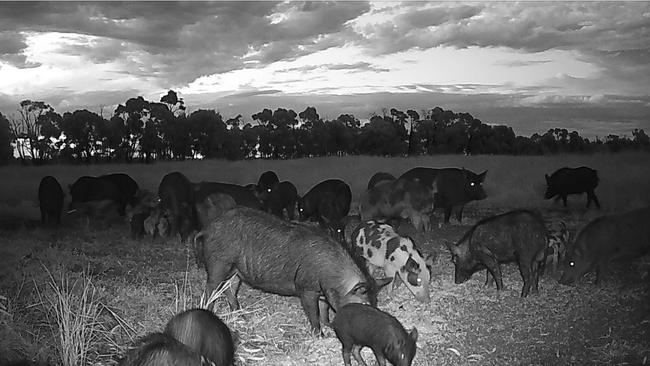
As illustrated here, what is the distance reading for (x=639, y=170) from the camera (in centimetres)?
1384

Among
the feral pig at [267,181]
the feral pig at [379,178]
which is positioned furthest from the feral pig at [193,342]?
the feral pig at [379,178]

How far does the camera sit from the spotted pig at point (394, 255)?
25.3 ft

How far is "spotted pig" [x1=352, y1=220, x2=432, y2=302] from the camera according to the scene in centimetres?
772

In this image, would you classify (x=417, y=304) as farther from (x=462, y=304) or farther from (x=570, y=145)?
(x=570, y=145)

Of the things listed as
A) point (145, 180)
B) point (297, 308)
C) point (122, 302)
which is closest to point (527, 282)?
point (297, 308)

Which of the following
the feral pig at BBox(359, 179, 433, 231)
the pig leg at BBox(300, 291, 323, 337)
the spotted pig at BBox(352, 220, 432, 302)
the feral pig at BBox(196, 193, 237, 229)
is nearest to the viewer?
the pig leg at BBox(300, 291, 323, 337)

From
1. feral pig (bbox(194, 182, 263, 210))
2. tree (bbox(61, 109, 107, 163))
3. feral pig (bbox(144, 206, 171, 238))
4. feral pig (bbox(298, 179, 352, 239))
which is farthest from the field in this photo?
feral pig (bbox(298, 179, 352, 239))

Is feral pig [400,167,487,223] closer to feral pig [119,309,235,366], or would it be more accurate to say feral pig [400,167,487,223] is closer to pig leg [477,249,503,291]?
pig leg [477,249,503,291]

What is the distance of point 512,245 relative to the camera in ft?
27.1

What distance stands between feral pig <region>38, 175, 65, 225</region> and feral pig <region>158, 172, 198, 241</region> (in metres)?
2.57

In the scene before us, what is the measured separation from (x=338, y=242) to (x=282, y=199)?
788 centimetres

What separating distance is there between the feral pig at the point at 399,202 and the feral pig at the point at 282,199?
1.92 m

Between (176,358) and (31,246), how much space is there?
806 centimetres

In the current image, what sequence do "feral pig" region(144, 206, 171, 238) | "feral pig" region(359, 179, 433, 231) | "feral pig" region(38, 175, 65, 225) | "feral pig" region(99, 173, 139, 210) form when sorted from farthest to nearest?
"feral pig" region(99, 173, 139, 210), "feral pig" region(38, 175, 65, 225), "feral pig" region(359, 179, 433, 231), "feral pig" region(144, 206, 171, 238)
